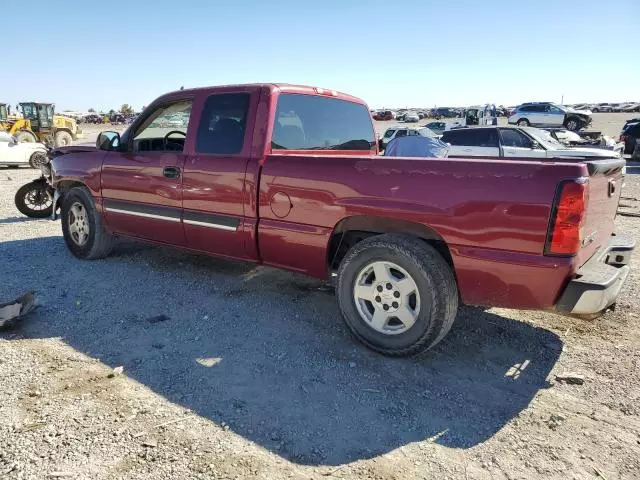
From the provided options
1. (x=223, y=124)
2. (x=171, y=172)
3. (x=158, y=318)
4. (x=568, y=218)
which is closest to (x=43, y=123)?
(x=171, y=172)

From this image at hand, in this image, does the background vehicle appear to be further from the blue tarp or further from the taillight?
the taillight

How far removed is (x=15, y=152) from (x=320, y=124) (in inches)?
577

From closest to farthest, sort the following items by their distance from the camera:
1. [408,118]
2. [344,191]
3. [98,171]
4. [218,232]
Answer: [344,191] → [218,232] → [98,171] → [408,118]

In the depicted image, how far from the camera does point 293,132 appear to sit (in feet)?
14.4

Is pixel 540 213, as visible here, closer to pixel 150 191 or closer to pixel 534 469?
pixel 534 469

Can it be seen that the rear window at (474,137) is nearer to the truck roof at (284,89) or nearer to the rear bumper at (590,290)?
the truck roof at (284,89)

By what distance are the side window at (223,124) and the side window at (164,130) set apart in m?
0.37

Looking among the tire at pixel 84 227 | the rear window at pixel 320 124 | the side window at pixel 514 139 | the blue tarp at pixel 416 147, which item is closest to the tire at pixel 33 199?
the tire at pixel 84 227

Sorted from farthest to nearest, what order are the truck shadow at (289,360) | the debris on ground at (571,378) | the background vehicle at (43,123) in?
1. the background vehicle at (43,123)
2. the debris on ground at (571,378)
3. the truck shadow at (289,360)

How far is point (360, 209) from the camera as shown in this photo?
3.48 metres

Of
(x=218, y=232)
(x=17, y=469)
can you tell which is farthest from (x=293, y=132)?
(x=17, y=469)

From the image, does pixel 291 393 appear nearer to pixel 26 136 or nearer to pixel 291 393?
pixel 291 393

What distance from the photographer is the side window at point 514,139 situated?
11.9 metres

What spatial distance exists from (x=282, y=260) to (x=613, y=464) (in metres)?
2.60
